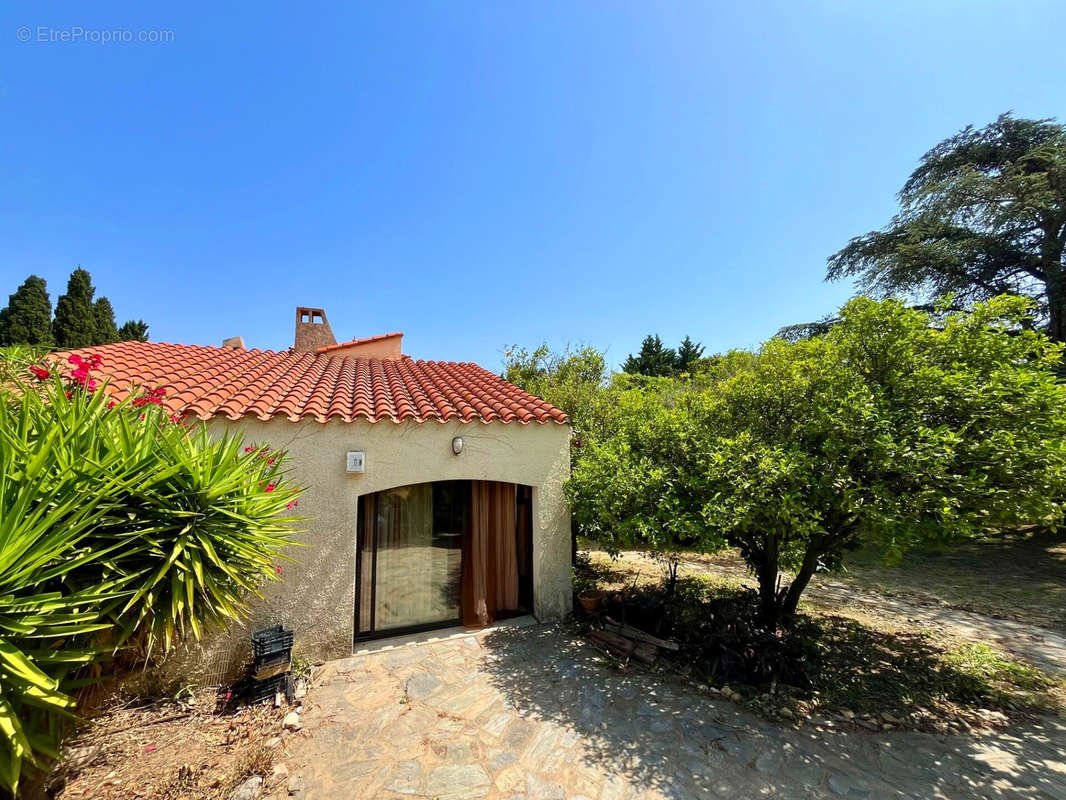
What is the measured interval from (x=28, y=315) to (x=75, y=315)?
2538mm

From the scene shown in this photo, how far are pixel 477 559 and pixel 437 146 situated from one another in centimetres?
1287

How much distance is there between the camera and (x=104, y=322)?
35219 mm

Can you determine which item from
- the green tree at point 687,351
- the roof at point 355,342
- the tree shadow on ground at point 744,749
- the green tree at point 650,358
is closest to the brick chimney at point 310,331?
the roof at point 355,342

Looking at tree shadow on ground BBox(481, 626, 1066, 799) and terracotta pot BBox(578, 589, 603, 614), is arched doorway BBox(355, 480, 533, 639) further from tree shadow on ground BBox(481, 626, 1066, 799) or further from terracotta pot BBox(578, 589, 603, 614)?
tree shadow on ground BBox(481, 626, 1066, 799)

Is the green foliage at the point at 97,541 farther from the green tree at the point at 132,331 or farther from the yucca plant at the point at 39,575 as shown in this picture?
the green tree at the point at 132,331

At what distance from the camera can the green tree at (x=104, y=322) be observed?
113 feet

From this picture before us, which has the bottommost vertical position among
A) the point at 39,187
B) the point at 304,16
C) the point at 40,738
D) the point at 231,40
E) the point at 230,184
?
the point at 40,738

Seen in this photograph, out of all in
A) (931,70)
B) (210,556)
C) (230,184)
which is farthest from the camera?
(230,184)

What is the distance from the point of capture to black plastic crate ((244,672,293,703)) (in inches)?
249

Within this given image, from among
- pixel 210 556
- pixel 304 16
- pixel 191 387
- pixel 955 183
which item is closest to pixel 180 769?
pixel 210 556

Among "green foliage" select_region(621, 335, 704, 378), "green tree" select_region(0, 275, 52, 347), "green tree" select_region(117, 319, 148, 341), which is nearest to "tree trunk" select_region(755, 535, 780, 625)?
"green foliage" select_region(621, 335, 704, 378)

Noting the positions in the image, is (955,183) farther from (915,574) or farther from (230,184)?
(230,184)

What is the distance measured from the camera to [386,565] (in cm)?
865

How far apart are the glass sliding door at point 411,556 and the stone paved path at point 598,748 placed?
4.54ft
